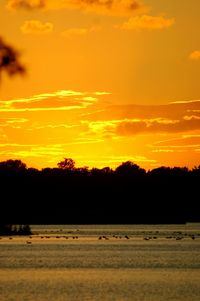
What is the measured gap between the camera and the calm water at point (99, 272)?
69037 millimetres

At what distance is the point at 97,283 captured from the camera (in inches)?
3019

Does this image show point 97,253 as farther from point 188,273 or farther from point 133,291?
point 133,291

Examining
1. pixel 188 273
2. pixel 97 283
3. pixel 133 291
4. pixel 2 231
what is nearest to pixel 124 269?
pixel 188 273

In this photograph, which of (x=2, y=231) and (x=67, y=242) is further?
(x=2, y=231)

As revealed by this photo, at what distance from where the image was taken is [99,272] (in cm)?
8775

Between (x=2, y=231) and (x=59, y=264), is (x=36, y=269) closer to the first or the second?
(x=59, y=264)

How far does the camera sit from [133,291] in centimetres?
7088

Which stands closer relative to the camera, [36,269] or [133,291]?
[133,291]

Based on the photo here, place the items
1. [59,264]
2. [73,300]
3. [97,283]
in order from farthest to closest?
[59,264]
[97,283]
[73,300]

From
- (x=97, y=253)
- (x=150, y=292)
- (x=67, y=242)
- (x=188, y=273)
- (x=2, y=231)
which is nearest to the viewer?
(x=150, y=292)

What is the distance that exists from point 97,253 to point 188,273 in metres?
33.3

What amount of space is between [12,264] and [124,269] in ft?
40.6

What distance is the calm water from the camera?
227ft

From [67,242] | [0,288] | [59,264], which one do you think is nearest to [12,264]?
[59,264]
